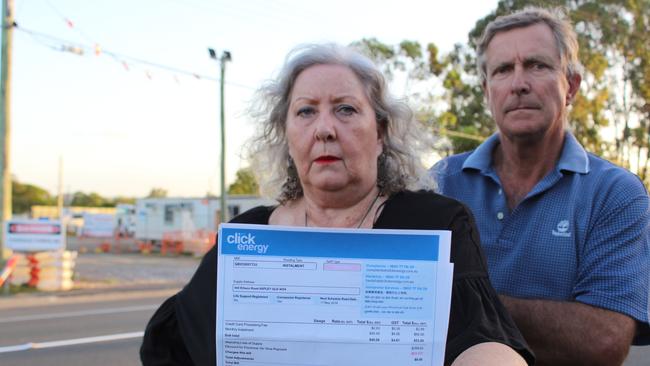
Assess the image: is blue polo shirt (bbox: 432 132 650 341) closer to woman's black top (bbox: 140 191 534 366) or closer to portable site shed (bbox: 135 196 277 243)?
woman's black top (bbox: 140 191 534 366)

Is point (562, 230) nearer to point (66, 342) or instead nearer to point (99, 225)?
point (66, 342)

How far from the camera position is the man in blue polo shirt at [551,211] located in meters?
1.99

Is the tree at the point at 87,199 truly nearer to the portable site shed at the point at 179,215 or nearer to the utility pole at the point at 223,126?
the portable site shed at the point at 179,215

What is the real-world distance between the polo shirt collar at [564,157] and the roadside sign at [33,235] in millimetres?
14122

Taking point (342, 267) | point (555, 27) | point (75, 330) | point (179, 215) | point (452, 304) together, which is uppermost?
point (555, 27)

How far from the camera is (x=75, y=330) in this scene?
9.75 metres

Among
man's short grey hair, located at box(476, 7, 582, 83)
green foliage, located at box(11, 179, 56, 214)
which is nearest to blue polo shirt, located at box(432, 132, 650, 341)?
man's short grey hair, located at box(476, 7, 582, 83)

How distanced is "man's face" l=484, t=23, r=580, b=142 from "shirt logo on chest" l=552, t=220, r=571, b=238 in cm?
35

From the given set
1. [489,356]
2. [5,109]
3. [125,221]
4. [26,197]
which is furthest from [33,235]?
[26,197]

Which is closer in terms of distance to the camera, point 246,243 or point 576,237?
point 246,243

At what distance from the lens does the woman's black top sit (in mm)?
1646

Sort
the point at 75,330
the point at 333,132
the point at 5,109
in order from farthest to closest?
the point at 5,109, the point at 75,330, the point at 333,132

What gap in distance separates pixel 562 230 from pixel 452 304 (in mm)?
713

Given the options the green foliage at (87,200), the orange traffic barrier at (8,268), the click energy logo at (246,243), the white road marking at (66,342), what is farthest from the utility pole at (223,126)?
the green foliage at (87,200)
